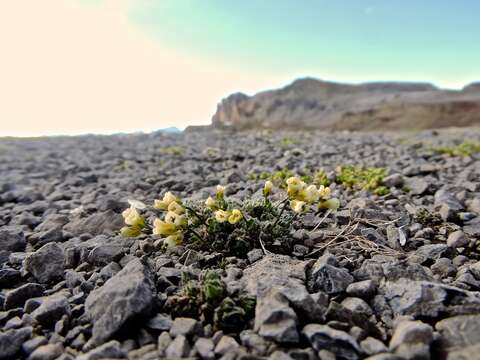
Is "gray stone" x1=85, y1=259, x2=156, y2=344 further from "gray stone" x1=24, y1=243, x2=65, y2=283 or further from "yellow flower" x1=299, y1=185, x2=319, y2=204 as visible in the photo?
"yellow flower" x1=299, y1=185, x2=319, y2=204

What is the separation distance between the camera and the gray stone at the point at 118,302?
5.95ft

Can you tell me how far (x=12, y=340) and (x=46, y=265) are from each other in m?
0.73

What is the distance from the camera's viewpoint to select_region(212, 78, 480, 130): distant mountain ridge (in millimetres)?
21672

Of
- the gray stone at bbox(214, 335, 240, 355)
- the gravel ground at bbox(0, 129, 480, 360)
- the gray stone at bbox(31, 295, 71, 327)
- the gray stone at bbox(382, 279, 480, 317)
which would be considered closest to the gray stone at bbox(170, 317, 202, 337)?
the gravel ground at bbox(0, 129, 480, 360)

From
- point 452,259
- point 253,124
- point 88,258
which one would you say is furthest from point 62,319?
point 253,124

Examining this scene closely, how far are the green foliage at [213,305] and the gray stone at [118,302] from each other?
141 millimetres

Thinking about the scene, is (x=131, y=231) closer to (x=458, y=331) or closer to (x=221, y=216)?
(x=221, y=216)

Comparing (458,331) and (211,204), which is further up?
(211,204)

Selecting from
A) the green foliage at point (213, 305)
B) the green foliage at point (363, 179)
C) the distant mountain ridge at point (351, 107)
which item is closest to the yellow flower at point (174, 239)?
the green foliage at point (213, 305)

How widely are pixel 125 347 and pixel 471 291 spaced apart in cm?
169

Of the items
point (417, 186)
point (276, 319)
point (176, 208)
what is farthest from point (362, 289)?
point (417, 186)

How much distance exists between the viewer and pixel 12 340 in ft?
5.94

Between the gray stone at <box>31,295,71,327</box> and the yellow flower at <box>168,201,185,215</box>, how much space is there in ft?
2.68

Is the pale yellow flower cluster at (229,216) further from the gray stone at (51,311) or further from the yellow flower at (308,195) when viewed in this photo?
the gray stone at (51,311)
